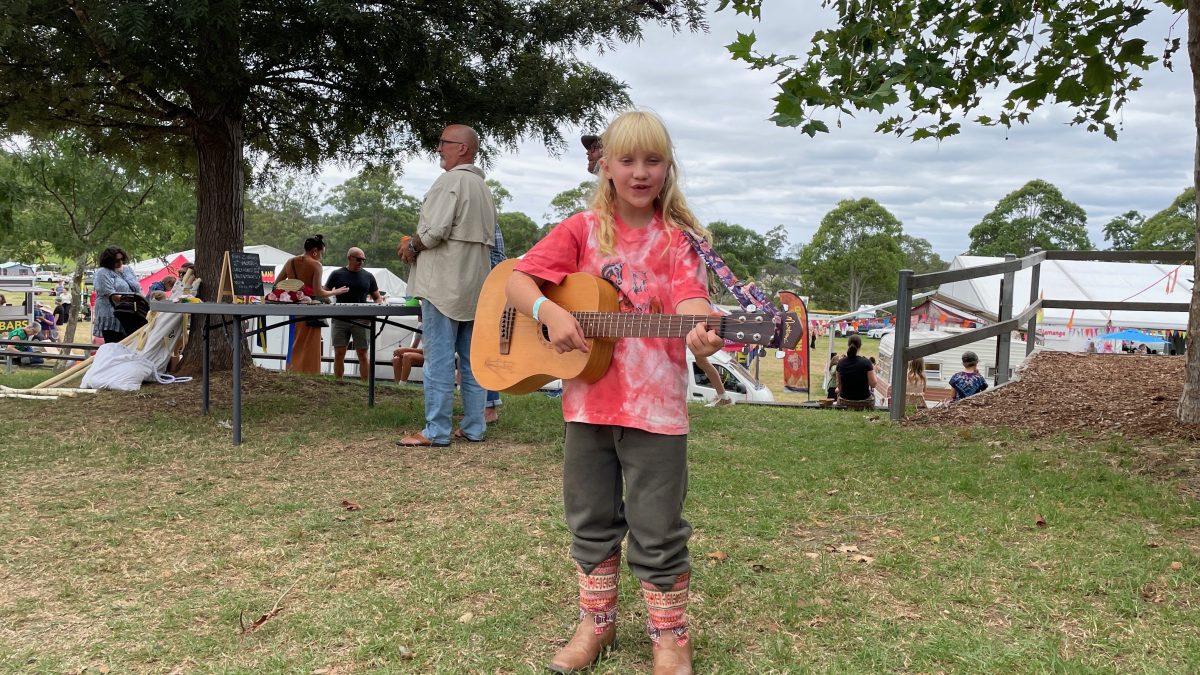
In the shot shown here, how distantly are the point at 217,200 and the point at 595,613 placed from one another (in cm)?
729

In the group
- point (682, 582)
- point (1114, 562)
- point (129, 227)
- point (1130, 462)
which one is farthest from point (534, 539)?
point (129, 227)

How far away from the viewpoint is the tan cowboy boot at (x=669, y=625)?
A: 7.95 feet

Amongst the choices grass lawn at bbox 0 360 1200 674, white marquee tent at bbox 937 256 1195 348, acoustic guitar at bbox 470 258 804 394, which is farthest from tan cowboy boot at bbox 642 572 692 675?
white marquee tent at bbox 937 256 1195 348

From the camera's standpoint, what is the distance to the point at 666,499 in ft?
7.88

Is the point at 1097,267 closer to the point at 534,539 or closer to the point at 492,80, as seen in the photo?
the point at 492,80

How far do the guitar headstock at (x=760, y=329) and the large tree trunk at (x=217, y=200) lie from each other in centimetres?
727

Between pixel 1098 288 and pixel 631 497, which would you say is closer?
pixel 631 497

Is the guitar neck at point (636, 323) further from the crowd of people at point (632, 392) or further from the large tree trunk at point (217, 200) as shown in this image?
the large tree trunk at point (217, 200)

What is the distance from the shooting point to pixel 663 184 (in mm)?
2512

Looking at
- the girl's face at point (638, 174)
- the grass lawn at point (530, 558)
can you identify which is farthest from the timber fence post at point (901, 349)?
the girl's face at point (638, 174)

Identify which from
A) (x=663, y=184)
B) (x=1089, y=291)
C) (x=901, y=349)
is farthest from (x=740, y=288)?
(x=1089, y=291)

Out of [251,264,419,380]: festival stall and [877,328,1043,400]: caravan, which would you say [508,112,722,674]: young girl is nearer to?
[251,264,419,380]: festival stall

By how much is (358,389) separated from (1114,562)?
6.87m

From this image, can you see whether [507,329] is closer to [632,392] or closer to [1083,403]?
[632,392]
